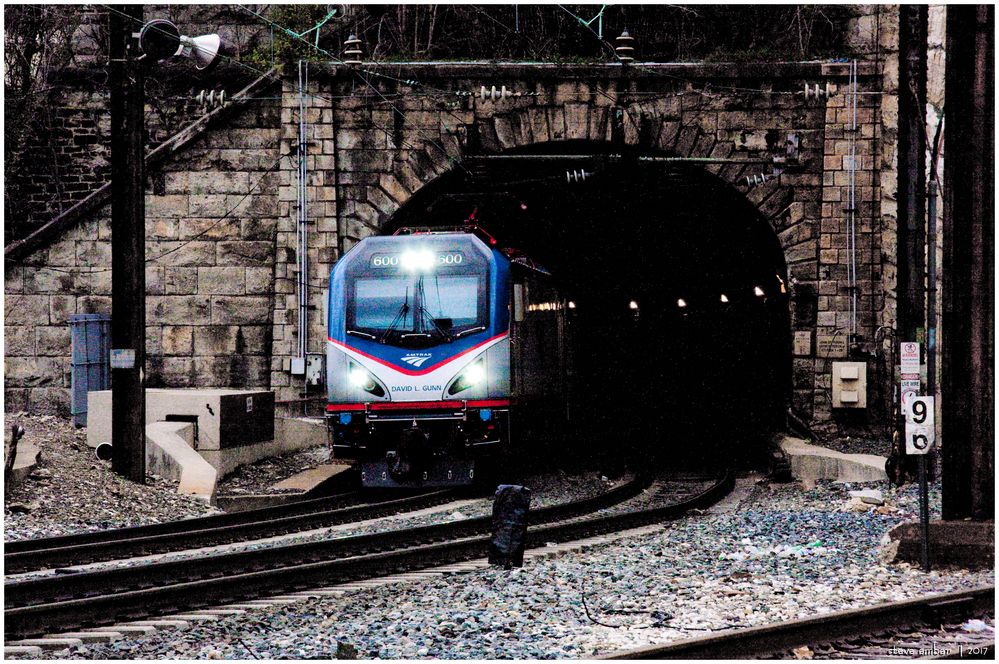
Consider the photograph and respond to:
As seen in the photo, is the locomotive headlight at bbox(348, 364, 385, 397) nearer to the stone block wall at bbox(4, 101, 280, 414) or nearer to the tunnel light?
the tunnel light

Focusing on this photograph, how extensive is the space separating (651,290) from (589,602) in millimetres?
28582

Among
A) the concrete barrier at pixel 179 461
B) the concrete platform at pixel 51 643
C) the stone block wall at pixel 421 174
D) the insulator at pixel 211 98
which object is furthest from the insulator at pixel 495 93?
the concrete platform at pixel 51 643

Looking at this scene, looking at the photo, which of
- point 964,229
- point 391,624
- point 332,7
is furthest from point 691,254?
point 391,624

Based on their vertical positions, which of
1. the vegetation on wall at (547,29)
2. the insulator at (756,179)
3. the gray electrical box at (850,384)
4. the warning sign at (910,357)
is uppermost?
the vegetation on wall at (547,29)

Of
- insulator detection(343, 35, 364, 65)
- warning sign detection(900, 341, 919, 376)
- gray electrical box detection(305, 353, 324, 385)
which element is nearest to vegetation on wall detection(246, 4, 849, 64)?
insulator detection(343, 35, 364, 65)

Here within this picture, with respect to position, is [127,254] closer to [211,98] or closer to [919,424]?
[211,98]

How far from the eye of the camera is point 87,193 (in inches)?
926

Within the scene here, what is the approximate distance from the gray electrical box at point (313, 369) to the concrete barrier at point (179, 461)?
14.2 ft

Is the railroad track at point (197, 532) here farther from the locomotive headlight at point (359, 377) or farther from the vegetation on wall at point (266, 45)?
the vegetation on wall at point (266, 45)

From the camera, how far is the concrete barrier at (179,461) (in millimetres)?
16406

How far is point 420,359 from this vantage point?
16.4 meters

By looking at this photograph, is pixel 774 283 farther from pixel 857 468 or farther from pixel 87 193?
pixel 87 193

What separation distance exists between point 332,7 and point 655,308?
17489 mm

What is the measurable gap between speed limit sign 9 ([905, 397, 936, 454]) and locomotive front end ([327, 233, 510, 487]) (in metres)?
7.04
